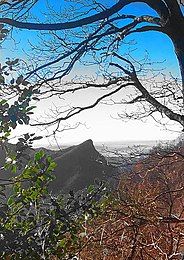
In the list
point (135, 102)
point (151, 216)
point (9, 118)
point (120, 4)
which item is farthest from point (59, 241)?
point (135, 102)

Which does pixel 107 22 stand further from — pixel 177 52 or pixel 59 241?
pixel 59 241

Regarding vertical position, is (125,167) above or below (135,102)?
below

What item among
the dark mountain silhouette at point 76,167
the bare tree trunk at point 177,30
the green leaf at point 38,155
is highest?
the bare tree trunk at point 177,30


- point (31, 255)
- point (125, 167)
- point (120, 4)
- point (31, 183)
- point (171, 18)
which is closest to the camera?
point (31, 255)

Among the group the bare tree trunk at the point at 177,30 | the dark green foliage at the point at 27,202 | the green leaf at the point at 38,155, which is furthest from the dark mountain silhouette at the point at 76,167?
the green leaf at the point at 38,155

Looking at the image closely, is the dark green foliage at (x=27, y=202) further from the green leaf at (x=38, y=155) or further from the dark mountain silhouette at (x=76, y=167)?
the dark mountain silhouette at (x=76, y=167)

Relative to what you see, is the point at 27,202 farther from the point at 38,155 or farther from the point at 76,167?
the point at 76,167

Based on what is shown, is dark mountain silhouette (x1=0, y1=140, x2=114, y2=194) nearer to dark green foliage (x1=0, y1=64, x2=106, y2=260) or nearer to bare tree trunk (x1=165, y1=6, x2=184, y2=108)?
bare tree trunk (x1=165, y1=6, x2=184, y2=108)

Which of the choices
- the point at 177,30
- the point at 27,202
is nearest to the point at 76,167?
the point at 177,30

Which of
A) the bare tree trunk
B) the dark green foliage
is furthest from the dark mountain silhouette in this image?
the dark green foliage

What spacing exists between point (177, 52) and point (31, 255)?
1903 mm

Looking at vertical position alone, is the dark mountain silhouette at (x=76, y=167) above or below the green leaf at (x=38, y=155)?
below

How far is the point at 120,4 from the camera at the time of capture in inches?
109

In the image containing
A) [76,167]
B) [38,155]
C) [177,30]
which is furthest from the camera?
[76,167]
